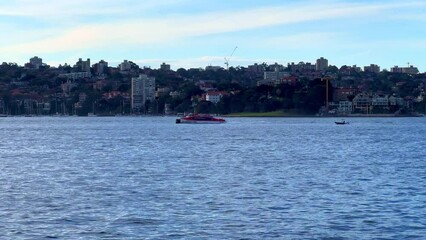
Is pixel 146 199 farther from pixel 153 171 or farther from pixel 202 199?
pixel 153 171

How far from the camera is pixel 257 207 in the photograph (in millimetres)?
33094

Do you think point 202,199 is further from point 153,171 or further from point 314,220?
point 153,171

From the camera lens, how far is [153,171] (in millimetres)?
48500

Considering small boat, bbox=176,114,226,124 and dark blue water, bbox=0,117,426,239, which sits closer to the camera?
dark blue water, bbox=0,117,426,239

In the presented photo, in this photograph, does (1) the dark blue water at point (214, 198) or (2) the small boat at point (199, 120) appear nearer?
(1) the dark blue water at point (214, 198)

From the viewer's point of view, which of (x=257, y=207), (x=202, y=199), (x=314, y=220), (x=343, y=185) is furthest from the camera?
(x=343, y=185)

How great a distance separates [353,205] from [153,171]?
17068mm

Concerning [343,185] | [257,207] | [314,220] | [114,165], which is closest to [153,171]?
[114,165]

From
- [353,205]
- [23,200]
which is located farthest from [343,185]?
[23,200]

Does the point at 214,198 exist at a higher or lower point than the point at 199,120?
higher

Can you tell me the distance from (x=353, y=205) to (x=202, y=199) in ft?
18.4

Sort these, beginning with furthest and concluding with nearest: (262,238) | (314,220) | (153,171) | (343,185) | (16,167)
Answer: (16,167) < (153,171) < (343,185) < (314,220) < (262,238)

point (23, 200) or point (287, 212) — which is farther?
point (23, 200)

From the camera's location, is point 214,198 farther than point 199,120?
No
